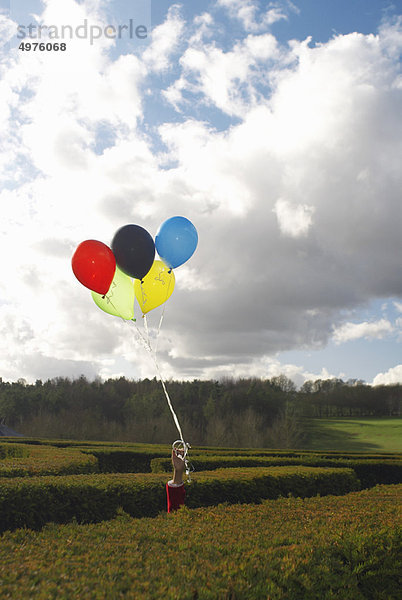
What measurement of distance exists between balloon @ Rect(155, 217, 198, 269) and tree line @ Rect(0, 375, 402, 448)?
27606mm

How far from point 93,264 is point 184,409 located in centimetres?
3754

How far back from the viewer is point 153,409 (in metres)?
39.1

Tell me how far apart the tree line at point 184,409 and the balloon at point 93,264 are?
28.1 m

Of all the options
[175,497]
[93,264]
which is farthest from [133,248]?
[175,497]

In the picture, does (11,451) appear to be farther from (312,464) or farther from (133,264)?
(133,264)

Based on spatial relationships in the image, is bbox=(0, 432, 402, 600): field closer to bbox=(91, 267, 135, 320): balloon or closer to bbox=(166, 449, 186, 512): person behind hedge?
bbox=(166, 449, 186, 512): person behind hedge

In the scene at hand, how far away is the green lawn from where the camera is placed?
134 feet

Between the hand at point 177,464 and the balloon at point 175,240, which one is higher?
the balloon at point 175,240

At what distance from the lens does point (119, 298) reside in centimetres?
751

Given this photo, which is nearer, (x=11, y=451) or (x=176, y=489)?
(x=176, y=489)

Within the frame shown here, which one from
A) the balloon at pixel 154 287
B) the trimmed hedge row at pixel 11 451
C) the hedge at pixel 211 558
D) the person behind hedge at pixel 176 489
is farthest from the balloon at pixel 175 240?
the trimmed hedge row at pixel 11 451

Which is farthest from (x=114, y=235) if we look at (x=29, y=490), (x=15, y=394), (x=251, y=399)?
(x=15, y=394)

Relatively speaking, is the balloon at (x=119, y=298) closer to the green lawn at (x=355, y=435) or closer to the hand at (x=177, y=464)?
the hand at (x=177, y=464)

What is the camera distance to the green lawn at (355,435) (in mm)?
40719
